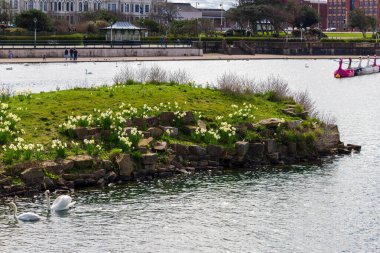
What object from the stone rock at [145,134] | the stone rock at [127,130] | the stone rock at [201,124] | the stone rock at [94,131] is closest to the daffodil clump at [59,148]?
the stone rock at [94,131]

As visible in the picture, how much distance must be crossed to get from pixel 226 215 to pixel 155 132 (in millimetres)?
7850

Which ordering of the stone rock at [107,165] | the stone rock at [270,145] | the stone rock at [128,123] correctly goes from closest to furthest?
the stone rock at [107,165] < the stone rock at [128,123] < the stone rock at [270,145]

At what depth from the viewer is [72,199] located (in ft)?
102

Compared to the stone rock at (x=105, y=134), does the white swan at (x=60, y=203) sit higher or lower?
lower

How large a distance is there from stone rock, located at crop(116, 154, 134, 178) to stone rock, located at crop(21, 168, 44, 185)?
10.8 ft

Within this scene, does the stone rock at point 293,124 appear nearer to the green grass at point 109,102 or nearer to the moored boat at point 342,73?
the green grass at point 109,102

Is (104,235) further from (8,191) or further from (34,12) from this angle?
(34,12)

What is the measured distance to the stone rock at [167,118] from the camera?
125ft

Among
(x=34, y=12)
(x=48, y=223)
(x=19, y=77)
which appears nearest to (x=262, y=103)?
(x=48, y=223)

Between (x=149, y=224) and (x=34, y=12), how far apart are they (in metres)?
122

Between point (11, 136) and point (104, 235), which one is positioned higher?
point (11, 136)

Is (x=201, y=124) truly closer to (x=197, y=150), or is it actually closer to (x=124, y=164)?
(x=197, y=150)

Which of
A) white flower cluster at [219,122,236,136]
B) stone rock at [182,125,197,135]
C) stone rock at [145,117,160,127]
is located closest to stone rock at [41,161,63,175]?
stone rock at [145,117,160,127]

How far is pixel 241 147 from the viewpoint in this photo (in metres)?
37.4
